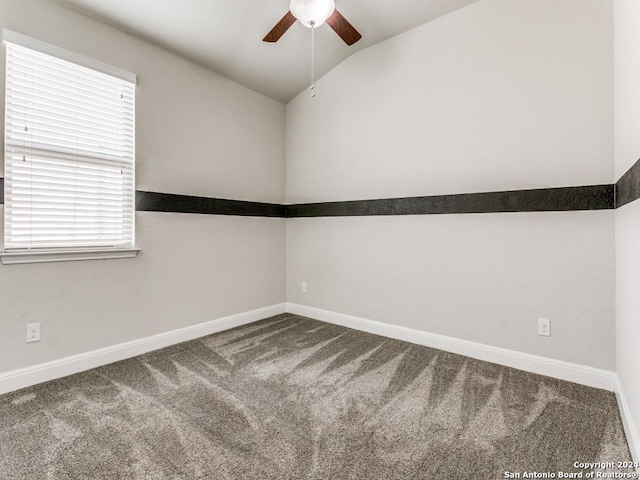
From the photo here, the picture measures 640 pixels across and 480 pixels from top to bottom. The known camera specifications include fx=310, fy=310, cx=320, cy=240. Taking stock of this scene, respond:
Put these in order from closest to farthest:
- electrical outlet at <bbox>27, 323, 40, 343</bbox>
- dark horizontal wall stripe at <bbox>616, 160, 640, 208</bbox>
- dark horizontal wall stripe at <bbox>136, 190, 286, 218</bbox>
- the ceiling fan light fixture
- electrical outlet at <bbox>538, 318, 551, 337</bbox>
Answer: dark horizontal wall stripe at <bbox>616, 160, 640, 208</bbox> → the ceiling fan light fixture → electrical outlet at <bbox>27, 323, 40, 343</bbox> → electrical outlet at <bbox>538, 318, 551, 337</bbox> → dark horizontal wall stripe at <bbox>136, 190, 286, 218</bbox>

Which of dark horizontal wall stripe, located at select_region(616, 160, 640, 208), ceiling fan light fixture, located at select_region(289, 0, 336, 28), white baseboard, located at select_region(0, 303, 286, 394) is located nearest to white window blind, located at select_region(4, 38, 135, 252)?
white baseboard, located at select_region(0, 303, 286, 394)

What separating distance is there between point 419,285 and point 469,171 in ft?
3.40

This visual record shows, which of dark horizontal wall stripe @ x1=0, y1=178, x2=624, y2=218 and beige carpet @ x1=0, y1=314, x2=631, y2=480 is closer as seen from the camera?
beige carpet @ x1=0, y1=314, x2=631, y2=480

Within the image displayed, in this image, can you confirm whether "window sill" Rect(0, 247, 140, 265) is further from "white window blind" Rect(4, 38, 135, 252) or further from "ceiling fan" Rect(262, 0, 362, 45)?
"ceiling fan" Rect(262, 0, 362, 45)

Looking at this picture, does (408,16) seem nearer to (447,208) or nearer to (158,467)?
(447,208)

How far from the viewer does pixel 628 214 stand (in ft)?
5.00

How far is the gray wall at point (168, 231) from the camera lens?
2025mm

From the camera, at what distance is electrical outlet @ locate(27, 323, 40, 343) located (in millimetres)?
1991

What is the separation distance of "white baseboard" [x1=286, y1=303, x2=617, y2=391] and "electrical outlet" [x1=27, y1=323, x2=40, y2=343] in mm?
2355

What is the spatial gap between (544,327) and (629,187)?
3.68 ft

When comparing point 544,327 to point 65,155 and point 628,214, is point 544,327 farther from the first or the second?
point 65,155

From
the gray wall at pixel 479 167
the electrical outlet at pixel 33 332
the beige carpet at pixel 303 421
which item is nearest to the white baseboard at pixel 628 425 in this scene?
the beige carpet at pixel 303 421

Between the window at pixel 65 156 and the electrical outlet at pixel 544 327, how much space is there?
3.10 m

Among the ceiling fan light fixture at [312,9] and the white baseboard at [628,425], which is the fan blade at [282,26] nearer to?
the ceiling fan light fixture at [312,9]
